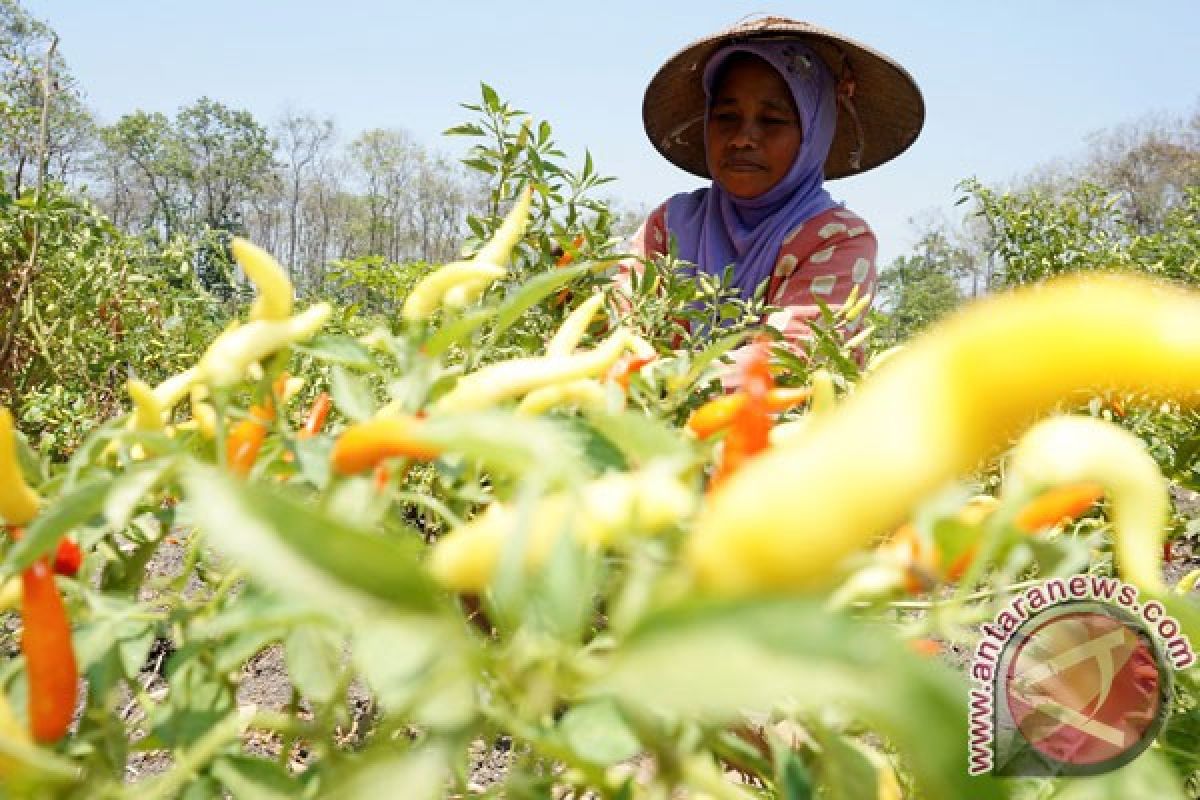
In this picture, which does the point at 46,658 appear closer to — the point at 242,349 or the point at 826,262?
the point at 242,349

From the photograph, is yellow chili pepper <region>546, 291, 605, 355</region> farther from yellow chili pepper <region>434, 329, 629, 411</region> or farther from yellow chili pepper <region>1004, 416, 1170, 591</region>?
yellow chili pepper <region>1004, 416, 1170, 591</region>

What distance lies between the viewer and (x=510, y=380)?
41cm

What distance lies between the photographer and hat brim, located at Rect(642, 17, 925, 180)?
2156mm

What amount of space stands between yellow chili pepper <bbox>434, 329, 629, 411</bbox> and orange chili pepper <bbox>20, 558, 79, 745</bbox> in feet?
0.55

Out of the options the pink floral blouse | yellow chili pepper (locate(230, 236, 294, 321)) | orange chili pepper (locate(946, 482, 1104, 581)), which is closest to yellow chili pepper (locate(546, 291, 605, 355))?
yellow chili pepper (locate(230, 236, 294, 321))

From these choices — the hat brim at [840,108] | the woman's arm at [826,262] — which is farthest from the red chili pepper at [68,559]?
the hat brim at [840,108]

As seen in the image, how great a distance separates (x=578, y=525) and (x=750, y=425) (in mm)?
90

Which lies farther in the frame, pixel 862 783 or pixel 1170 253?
pixel 1170 253

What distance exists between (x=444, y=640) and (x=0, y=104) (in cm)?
221

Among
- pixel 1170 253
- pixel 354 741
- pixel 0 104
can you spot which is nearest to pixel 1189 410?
pixel 1170 253

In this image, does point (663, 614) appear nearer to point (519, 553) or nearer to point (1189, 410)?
point (519, 553)

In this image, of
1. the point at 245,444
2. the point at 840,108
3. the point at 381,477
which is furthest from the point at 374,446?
the point at 840,108

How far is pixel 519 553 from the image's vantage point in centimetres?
27

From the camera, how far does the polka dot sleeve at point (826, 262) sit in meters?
1.90
